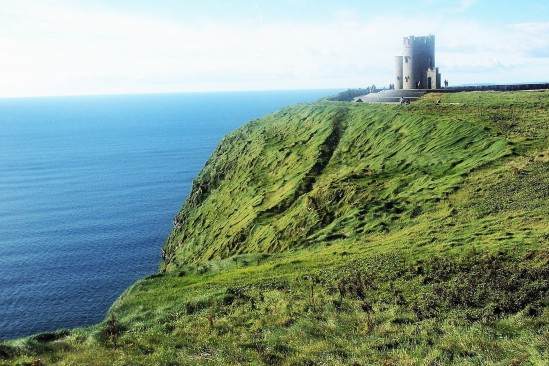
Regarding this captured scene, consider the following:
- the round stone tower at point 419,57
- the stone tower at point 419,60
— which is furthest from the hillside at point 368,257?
the round stone tower at point 419,57

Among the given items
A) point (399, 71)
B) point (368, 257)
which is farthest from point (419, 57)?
point (368, 257)

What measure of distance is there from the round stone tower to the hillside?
3387 centimetres

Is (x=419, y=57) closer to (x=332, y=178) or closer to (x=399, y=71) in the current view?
(x=399, y=71)

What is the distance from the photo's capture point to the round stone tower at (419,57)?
10288 centimetres

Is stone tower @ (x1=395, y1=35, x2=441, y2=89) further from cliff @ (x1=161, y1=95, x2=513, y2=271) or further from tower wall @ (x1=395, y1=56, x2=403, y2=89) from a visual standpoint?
cliff @ (x1=161, y1=95, x2=513, y2=271)

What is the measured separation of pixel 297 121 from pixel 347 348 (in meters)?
66.2

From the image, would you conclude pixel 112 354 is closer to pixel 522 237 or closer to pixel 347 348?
pixel 347 348

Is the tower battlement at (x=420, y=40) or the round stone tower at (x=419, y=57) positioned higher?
the tower battlement at (x=420, y=40)

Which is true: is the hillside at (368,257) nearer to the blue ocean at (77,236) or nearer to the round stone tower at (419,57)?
the blue ocean at (77,236)

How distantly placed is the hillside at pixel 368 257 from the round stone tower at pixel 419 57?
33866 millimetres

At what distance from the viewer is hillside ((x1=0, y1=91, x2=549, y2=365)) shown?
18.3 m

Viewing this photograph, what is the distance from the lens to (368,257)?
31.0 meters

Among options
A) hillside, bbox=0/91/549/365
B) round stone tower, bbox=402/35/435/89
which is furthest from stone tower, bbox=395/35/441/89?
hillside, bbox=0/91/549/365

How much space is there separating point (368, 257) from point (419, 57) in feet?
273
